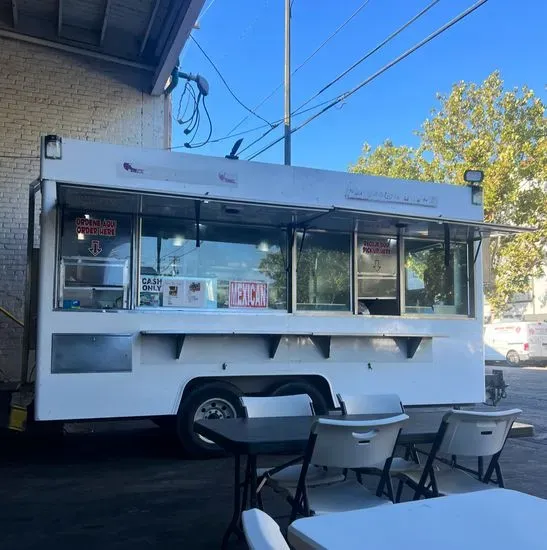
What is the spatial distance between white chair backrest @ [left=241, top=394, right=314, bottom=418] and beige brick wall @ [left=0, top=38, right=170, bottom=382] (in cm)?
623

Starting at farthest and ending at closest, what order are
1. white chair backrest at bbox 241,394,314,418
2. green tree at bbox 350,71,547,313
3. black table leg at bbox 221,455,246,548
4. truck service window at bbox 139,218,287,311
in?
green tree at bbox 350,71,547,313 < truck service window at bbox 139,218,287,311 < white chair backrest at bbox 241,394,314,418 < black table leg at bbox 221,455,246,548

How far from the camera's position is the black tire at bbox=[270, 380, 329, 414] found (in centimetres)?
672

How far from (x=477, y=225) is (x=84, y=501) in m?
5.20

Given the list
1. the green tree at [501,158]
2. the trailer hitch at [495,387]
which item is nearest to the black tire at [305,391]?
the trailer hitch at [495,387]

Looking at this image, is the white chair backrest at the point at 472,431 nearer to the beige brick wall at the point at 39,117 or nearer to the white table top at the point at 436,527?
the white table top at the point at 436,527

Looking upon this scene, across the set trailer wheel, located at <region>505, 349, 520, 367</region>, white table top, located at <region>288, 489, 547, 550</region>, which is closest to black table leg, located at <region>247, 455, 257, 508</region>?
white table top, located at <region>288, 489, 547, 550</region>

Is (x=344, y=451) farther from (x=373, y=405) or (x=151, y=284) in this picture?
(x=151, y=284)

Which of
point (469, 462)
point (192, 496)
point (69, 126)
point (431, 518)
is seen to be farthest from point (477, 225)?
point (69, 126)

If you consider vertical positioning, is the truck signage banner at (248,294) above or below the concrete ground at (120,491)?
above

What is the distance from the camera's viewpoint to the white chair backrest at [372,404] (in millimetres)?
4758

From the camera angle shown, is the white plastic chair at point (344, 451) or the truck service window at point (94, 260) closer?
the white plastic chair at point (344, 451)

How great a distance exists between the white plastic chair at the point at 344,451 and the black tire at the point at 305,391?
3067mm

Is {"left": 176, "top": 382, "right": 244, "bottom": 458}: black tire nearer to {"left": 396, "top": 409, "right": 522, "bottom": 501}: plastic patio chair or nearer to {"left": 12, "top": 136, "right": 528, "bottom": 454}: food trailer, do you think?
{"left": 12, "top": 136, "right": 528, "bottom": 454}: food trailer

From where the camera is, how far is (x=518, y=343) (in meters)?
22.6
